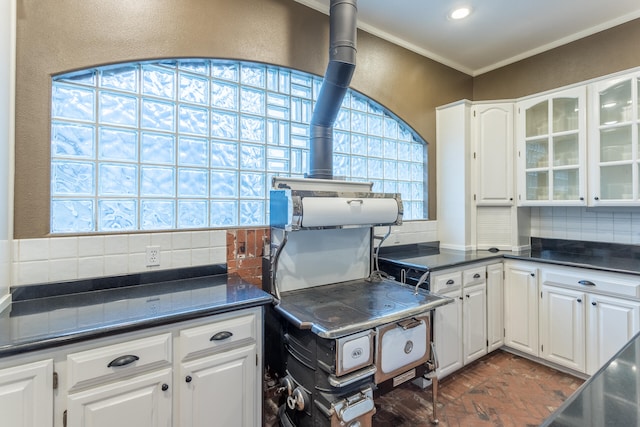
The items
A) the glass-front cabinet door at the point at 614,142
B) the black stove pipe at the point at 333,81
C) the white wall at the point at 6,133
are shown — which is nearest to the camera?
the white wall at the point at 6,133

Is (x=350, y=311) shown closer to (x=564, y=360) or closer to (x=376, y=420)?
(x=376, y=420)

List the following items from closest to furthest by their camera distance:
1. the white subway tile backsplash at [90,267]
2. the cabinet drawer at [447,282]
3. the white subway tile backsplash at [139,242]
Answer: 1. the white subway tile backsplash at [90,267]
2. the white subway tile backsplash at [139,242]
3. the cabinet drawer at [447,282]

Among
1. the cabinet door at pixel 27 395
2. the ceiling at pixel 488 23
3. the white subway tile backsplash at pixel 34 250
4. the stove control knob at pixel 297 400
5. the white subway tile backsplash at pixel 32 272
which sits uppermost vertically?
the ceiling at pixel 488 23

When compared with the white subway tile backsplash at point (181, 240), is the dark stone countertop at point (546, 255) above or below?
below

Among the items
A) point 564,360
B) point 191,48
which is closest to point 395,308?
point 564,360

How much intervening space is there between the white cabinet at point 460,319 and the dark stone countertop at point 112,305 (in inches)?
53.7

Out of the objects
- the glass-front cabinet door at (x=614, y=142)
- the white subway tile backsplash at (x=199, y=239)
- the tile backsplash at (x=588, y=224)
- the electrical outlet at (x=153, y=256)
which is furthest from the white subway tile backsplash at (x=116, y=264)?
the tile backsplash at (x=588, y=224)

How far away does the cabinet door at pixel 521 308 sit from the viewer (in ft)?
8.32

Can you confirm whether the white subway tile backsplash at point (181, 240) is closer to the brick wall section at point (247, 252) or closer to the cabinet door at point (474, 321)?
the brick wall section at point (247, 252)

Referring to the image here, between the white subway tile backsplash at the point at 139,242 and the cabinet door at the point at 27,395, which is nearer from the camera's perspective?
the cabinet door at the point at 27,395

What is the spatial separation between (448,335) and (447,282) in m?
0.39

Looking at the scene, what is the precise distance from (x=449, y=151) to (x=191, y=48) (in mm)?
2367

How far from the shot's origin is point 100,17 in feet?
5.41

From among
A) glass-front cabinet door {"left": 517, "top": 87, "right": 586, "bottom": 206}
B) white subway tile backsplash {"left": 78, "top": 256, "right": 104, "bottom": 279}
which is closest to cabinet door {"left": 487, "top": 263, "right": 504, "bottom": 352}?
glass-front cabinet door {"left": 517, "top": 87, "right": 586, "bottom": 206}
